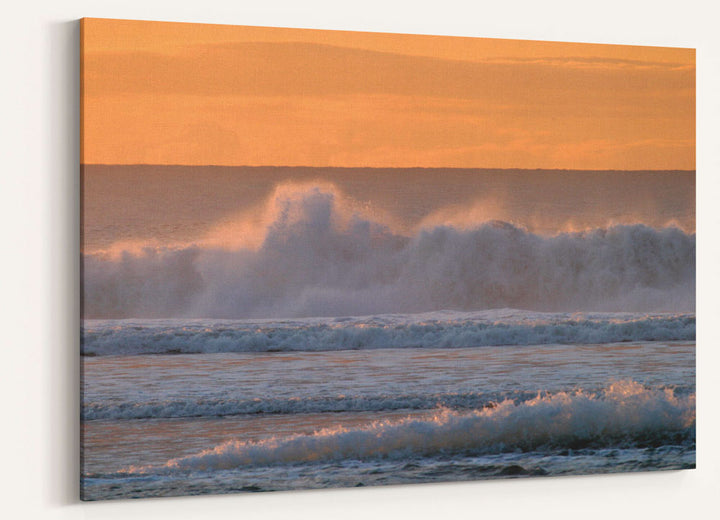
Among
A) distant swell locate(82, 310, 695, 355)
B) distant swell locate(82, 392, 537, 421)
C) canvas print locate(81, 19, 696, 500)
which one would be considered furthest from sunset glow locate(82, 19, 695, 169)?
distant swell locate(82, 392, 537, 421)

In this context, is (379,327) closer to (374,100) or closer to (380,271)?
(380,271)

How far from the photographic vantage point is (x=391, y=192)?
2.88 m

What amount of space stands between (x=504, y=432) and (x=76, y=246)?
4.21 feet

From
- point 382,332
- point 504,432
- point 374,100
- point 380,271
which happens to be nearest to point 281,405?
point 382,332

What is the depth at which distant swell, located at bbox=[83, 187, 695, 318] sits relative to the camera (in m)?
2.76

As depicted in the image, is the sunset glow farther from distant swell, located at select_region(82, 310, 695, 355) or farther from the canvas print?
distant swell, located at select_region(82, 310, 695, 355)

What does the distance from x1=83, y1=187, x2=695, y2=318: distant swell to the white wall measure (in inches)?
5.7

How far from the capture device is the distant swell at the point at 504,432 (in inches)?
110

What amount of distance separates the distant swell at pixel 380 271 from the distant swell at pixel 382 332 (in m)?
0.03

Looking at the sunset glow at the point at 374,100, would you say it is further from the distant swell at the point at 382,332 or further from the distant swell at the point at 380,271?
the distant swell at the point at 382,332

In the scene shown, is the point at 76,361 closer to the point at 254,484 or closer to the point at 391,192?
the point at 254,484

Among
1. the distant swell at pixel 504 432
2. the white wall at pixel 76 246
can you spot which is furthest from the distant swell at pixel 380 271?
the distant swell at pixel 504 432

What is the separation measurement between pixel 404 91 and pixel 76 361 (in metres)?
1.15
